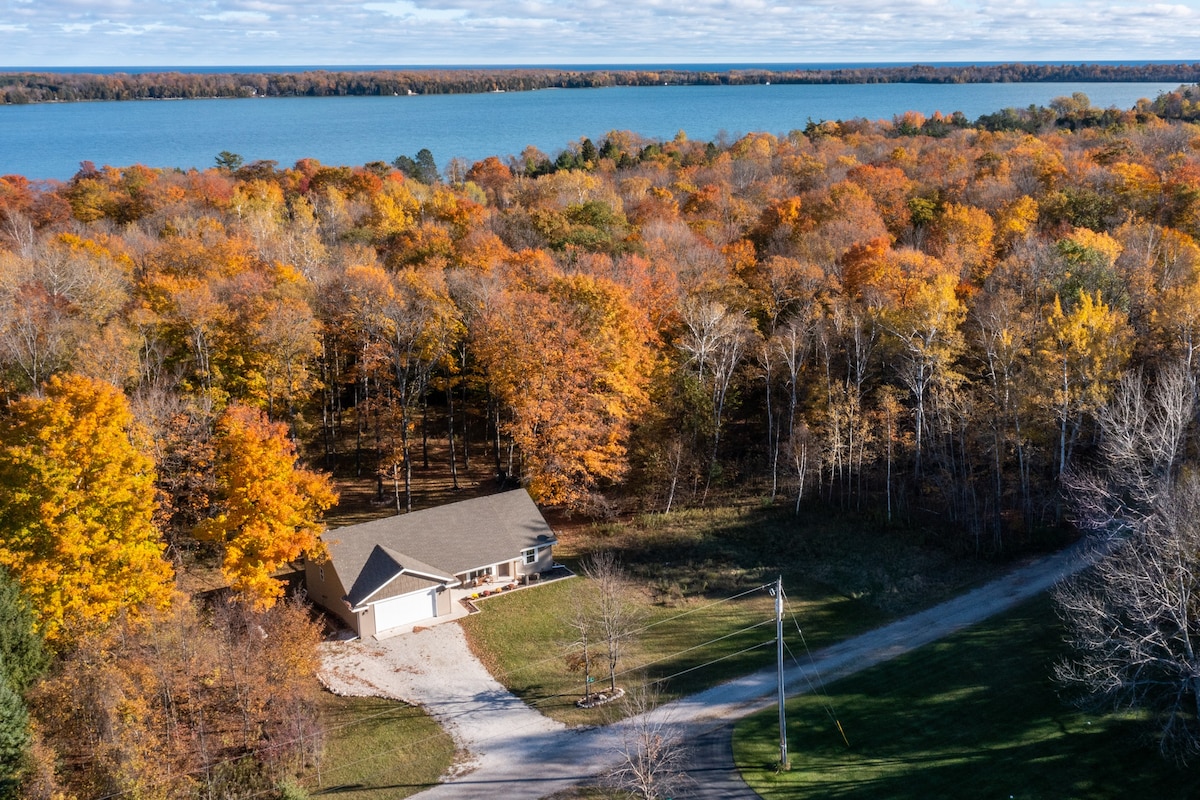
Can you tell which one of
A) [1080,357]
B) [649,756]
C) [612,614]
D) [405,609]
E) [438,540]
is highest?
[1080,357]

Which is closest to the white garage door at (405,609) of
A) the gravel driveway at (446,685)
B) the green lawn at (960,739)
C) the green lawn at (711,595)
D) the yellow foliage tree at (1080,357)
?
the gravel driveway at (446,685)

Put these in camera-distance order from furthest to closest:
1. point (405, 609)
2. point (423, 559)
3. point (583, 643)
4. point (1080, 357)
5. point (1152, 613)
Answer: point (1080, 357), point (423, 559), point (405, 609), point (583, 643), point (1152, 613)

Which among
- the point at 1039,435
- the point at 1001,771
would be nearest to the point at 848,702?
the point at 1001,771

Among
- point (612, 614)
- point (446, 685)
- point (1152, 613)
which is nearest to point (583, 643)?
point (612, 614)

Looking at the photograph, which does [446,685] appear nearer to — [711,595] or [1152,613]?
[711,595]

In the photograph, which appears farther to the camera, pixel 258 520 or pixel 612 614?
pixel 258 520

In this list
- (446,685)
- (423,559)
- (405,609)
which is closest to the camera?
(446,685)

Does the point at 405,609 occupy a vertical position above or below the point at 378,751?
above
